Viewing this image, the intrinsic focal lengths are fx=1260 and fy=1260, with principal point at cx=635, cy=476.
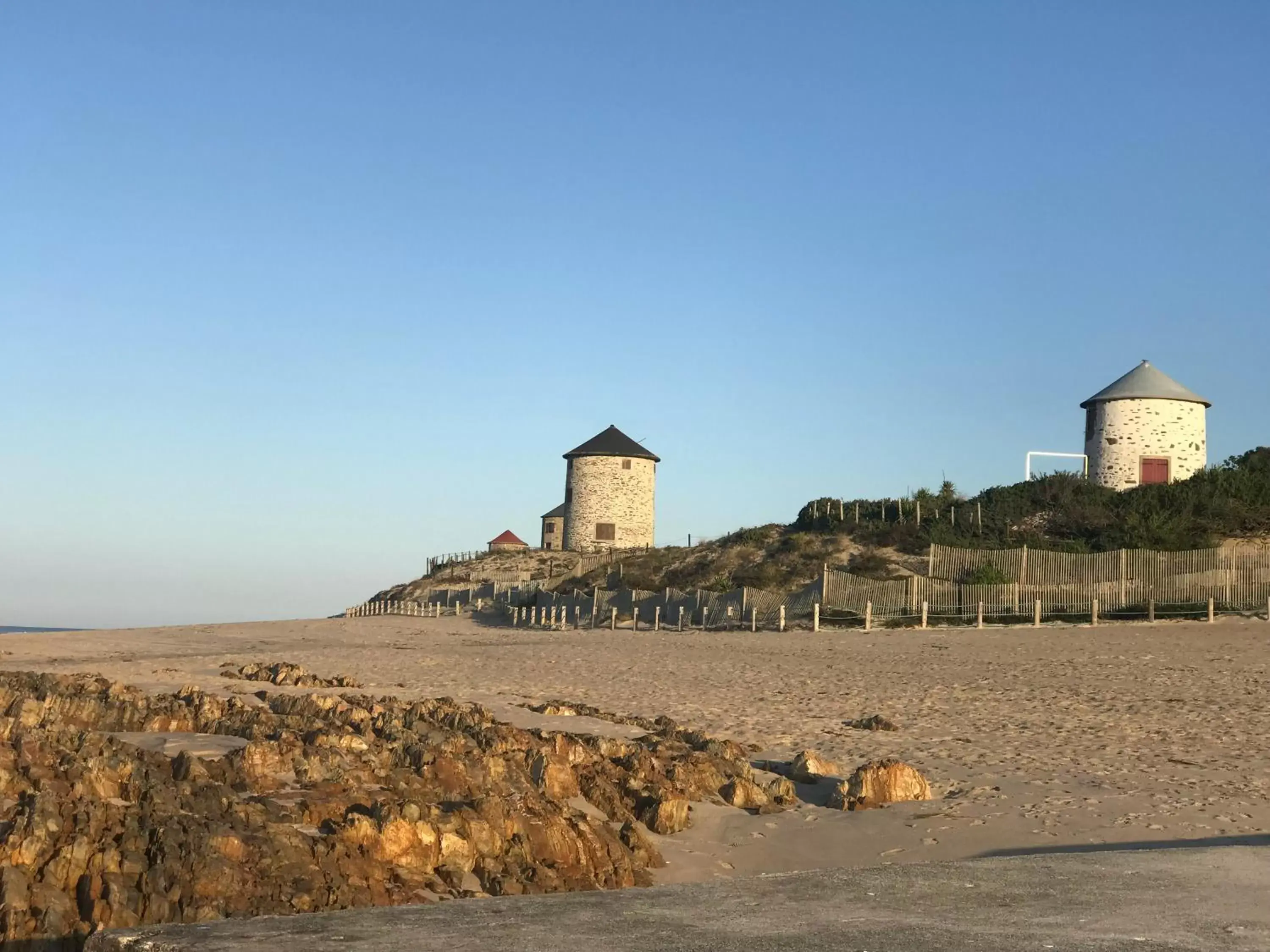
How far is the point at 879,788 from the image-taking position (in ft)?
30.8

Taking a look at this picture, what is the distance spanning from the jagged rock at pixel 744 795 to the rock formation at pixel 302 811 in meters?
0.02

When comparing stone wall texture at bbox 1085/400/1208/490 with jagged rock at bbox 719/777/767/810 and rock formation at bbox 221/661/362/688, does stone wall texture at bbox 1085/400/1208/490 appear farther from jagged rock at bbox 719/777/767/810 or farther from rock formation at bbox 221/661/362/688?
jagged rock at bbox 719/777/767/810

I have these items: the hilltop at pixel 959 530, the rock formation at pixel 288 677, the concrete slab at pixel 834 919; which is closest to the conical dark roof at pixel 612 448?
the hilltop at pixel 959 530

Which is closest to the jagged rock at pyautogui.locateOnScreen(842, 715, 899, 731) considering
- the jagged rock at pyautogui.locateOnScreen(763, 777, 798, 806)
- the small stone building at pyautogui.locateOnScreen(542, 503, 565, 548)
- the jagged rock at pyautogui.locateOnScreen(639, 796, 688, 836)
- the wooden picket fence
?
the jagged rock at pyautogui.locateOnScreen(763, 777, 798, 806)

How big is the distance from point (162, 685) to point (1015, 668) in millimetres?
13145

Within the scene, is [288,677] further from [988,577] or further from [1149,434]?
[1149,434]

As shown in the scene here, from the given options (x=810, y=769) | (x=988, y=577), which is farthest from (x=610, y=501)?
(x=810, y=769)

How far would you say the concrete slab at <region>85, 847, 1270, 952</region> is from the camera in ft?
12.4

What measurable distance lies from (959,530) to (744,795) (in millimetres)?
36952

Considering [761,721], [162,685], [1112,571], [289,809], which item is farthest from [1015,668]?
[289,809]

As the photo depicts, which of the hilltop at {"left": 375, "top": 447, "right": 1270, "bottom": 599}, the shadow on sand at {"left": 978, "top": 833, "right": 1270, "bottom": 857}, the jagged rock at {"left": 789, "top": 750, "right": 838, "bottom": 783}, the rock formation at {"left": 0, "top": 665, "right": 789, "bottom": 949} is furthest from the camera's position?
the hilltop at {"left": 375, "top": 447, "right": 1270, "bottom": 599}

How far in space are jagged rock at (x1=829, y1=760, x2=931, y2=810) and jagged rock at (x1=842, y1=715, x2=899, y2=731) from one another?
13.8 feet

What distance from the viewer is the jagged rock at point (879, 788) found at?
927cm

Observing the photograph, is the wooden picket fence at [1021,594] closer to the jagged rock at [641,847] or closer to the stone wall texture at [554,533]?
the jagged rock at [641,847]
